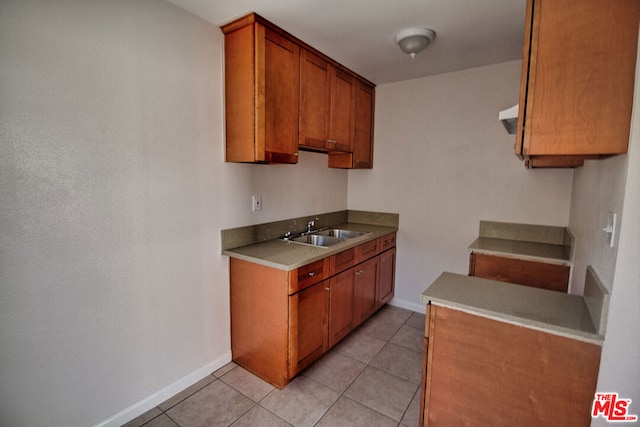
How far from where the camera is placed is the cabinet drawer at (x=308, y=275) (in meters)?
1.98

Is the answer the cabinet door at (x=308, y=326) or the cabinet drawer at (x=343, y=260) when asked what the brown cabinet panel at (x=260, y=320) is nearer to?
the cabinet door at (x=308, y=326)

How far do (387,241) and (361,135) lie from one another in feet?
3.63

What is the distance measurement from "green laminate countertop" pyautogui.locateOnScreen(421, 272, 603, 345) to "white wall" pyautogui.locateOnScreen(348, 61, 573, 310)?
4.70ft

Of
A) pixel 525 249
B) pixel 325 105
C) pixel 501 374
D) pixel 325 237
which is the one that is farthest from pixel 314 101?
pixel 501 374

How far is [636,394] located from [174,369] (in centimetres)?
223

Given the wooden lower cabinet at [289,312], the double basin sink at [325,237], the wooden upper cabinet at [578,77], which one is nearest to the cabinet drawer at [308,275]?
the wooden lower cabinet at [289,312]

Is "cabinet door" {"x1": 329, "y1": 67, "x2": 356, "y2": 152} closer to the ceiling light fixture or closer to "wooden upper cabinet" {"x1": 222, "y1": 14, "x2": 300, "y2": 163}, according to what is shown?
"wooden upper cabinet" {"x1": 222, "y1": 14, "x2": 300, "y2": 163}


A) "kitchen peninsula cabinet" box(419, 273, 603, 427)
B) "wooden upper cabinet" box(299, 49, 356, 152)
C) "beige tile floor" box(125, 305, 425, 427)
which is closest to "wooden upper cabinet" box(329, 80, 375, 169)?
"wooden upper cabinet" box(299, 49, 356, 152)

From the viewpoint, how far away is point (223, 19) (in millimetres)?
1971

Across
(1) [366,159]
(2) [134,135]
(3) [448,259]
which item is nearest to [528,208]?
(3) [448,259]

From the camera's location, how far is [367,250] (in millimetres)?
2803

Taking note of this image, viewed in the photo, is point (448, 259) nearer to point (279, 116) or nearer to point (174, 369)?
point (279, 116)

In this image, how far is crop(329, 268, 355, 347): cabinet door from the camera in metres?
2.40

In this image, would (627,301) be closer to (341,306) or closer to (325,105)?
(341,306)
